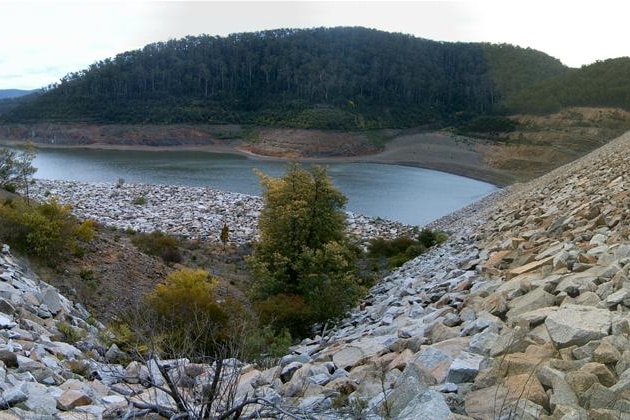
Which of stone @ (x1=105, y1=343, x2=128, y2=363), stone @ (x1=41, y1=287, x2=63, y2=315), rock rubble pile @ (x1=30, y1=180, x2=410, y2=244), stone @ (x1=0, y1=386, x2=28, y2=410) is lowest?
rock rubble pile @ (x1=30, y1=180, x2=410, y2=244)

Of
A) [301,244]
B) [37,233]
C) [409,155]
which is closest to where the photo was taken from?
[37,233]

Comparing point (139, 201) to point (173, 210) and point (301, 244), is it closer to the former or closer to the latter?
point (173, 210)

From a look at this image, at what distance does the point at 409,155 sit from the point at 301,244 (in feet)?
163

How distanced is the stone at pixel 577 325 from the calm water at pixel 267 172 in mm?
27203

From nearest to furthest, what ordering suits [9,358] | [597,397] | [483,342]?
[597,397]
[483,342]
[9,358]

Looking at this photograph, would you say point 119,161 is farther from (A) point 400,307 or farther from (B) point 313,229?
(A) point 400,307

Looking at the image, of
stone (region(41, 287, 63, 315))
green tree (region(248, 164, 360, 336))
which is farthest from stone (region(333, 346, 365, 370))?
green tree (region(248, 164, 360, 336))

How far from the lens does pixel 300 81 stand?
85000mm

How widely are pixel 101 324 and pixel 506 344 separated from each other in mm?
6398

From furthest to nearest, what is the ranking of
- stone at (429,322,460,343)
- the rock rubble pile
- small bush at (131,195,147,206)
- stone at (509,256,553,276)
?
1. small bush at (131,195,147,206)
2. the rock rubble pile
3. stone at (509,256,553,276)
4. stone at (429,322,460,343)

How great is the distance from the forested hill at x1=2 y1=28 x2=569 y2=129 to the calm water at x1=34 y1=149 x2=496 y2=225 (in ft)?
48.0

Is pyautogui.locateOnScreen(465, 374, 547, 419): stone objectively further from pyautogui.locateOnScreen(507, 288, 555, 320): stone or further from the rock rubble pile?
the rock rubble pile

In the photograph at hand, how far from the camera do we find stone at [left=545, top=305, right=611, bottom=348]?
3885 millimetres

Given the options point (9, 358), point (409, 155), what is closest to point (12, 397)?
point (9, 358)
